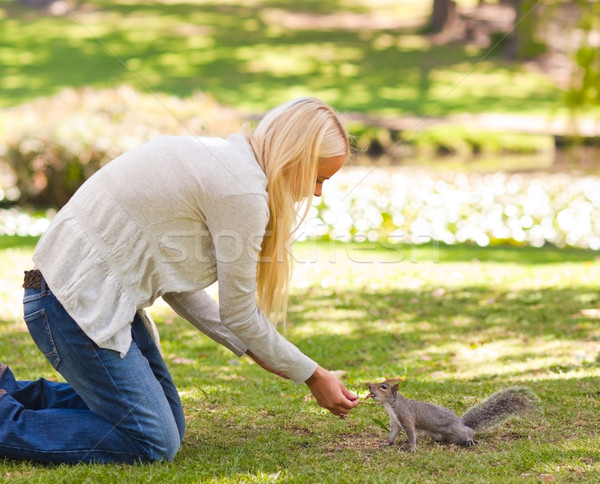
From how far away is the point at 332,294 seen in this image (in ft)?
21.6

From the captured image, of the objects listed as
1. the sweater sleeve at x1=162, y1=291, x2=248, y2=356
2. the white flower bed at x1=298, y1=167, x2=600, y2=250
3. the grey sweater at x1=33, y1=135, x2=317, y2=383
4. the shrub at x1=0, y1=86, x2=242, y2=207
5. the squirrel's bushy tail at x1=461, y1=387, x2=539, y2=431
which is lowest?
the white flower bed at x1=298, y1=167, x2=600, y2=250

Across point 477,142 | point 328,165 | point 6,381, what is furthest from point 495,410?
point 477,142

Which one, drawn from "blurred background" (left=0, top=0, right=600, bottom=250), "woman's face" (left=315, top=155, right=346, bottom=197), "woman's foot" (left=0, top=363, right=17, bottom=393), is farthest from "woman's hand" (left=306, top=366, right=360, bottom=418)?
"woman's foot" (left=0, top=363, right=17, bottom=393)

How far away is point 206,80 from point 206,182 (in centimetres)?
2064

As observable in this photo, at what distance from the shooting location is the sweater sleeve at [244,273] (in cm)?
295

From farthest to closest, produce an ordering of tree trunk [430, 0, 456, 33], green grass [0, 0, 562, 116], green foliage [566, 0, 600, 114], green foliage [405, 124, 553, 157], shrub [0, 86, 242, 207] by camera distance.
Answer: tree trunk [430, 0, 456, 33] < green grass [0, 0, 562, 116] < green foliage [405, 124, 553, 157] < green foliage [566, 0, 600, 114] < shrub [0, 86, 242, 207]

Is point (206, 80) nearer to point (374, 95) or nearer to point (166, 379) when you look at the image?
point (374, 95)

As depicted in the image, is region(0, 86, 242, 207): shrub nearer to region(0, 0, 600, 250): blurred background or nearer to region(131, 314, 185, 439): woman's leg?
region(0, 0, 600, 250): blurred background

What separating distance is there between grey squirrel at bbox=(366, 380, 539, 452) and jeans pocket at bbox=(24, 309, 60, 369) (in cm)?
127

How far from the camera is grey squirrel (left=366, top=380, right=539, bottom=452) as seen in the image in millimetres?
3355

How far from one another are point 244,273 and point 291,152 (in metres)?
0.48

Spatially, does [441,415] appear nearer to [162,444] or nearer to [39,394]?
[162,444]

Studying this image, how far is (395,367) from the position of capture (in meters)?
4.71

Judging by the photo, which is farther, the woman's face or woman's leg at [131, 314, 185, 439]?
woman's leg at [131, 314, 185, 439]
